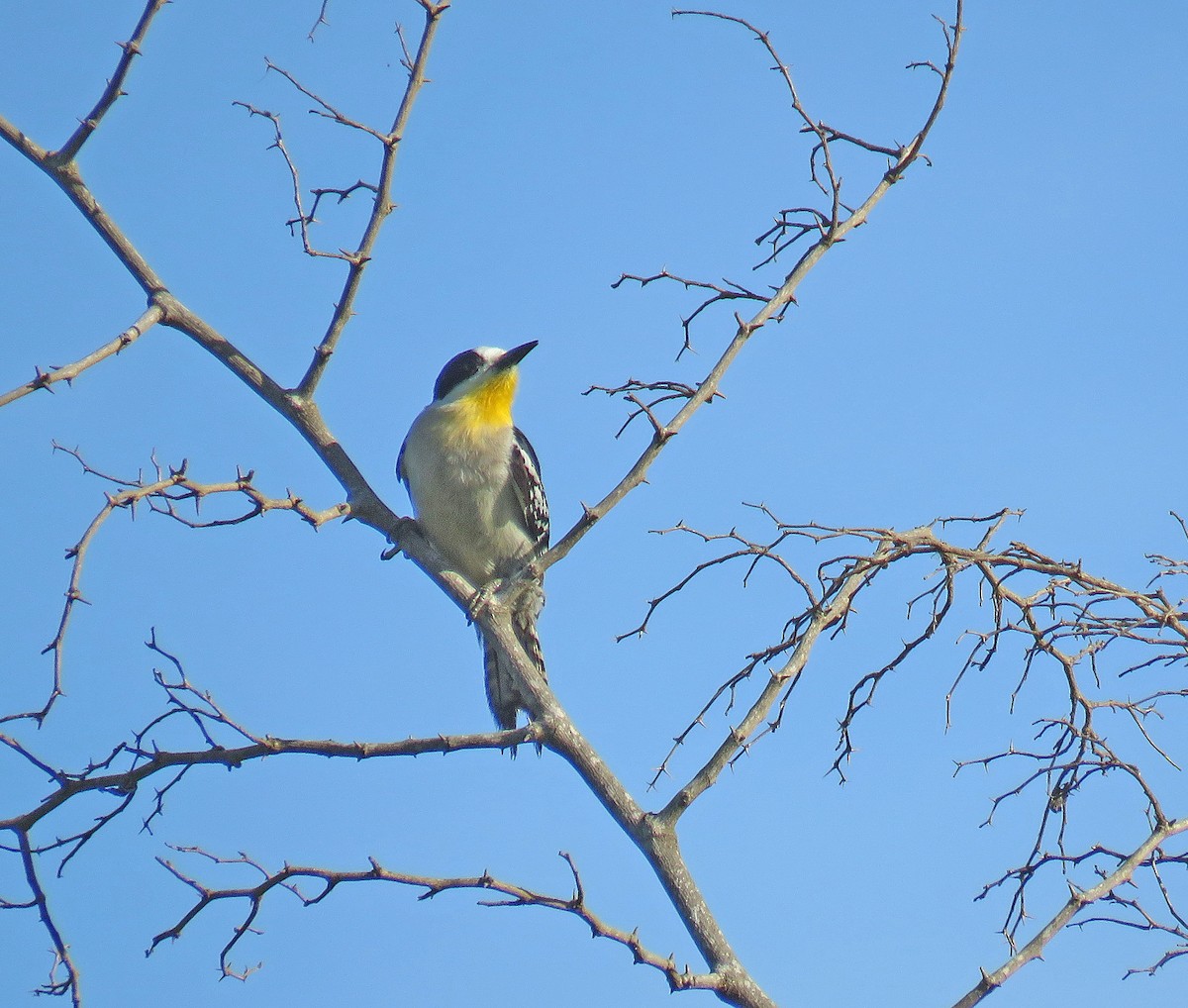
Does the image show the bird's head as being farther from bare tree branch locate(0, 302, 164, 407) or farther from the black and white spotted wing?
bare tree branch locate(0, 302, 164, 407)

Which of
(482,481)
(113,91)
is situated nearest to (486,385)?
(482,481)

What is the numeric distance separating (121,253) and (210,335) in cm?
42

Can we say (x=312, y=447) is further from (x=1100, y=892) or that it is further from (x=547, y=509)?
(x=1100, y=892)

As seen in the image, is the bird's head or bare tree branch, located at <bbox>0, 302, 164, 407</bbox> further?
the bird's head

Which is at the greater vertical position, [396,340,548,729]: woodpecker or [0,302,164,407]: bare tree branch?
[396,340,548,729]: woodpecker

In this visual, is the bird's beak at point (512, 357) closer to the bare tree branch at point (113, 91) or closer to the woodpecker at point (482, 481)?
the woodpecker at point (482, 481)

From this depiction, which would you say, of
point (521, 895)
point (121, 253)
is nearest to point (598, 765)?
point (521, 895)

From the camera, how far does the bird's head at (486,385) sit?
274 inches

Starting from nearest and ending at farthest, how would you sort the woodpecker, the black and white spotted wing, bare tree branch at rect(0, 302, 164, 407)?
bare tree branch at rect(0, 302, 164, 407), the woodpecker, the black and white spotted wing

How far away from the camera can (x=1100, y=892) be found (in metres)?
3.82

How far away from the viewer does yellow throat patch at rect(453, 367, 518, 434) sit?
22.7 feet

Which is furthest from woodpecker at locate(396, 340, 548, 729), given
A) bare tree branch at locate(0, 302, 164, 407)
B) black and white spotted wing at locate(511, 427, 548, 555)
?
bare tree branch at locate(0, 302, 164, 407)

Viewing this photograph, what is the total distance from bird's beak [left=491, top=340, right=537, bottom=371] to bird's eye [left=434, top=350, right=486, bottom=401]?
0.35ft

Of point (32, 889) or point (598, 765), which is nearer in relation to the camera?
point (32, 889)
